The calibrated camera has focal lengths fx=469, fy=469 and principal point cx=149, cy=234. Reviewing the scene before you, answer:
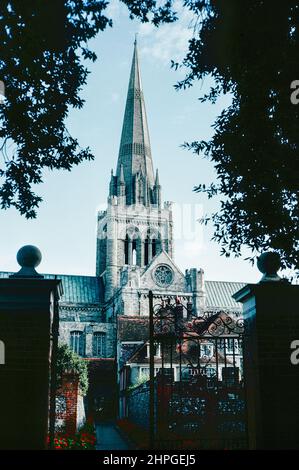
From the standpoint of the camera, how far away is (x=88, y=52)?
7.70 metres

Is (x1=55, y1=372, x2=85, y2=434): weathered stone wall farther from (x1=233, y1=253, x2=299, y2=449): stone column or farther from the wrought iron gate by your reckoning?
(x1=233, y1=253, x2=299, y2=449): stone column

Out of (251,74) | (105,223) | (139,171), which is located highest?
(139,171)

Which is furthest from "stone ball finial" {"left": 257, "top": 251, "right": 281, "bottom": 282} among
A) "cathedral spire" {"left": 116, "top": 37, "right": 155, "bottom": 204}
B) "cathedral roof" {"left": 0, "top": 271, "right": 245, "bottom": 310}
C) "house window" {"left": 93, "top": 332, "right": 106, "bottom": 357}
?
"cathedral spire" {"left": 116, "top": 37, "right": 155, "bottom": 204}

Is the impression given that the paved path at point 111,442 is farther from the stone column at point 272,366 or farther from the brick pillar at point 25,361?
the brick pillar at point 25,361

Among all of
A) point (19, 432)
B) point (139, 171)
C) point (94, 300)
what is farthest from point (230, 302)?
point (19, 432)

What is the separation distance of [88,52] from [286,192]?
13.1ft

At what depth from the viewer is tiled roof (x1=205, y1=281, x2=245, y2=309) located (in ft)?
197

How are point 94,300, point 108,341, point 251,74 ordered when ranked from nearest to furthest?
point 251,74, point 108,341, point 94,300

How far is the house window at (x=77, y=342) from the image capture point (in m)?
49.1

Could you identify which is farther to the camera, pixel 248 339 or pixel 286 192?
pixel 286 192

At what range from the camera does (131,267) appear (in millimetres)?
51531

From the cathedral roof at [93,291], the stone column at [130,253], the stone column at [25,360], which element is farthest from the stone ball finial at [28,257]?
the stone column at [130,253]

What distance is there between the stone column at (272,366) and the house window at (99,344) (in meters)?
43.5

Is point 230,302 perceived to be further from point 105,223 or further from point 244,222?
point 244,222
